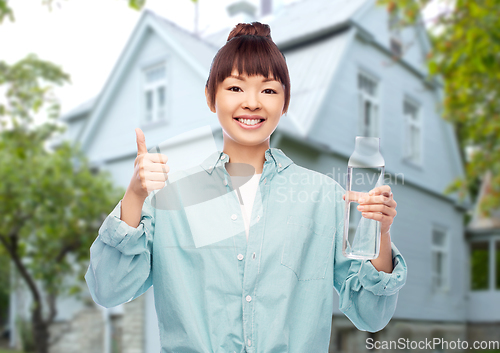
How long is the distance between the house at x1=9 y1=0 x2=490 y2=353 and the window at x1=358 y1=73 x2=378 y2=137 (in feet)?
0.06

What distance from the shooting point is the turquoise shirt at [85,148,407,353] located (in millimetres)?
1001

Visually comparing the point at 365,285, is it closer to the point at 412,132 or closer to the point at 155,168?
the point at 155,168

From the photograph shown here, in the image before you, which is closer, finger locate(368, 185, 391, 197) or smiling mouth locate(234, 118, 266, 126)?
finger locate(368, 185, 391, 197)

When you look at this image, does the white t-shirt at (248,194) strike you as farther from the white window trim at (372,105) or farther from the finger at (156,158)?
the white window trim at (372,105)

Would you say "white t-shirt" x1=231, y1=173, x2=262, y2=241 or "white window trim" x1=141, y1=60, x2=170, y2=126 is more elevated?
"white window trim" x1=141, y1=60, x2=170, y2=126

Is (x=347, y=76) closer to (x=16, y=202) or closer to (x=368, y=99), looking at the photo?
(x=368, y=99)

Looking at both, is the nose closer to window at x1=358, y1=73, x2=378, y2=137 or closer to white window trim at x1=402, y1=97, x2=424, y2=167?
window at x1=358, y1=73, x2=378, y2=137

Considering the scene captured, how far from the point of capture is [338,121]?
20.8ft

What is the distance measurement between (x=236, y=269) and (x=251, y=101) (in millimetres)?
362

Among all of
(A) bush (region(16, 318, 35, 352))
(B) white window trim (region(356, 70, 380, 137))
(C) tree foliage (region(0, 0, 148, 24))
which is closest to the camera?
(C) tree foliage (region(0, 0, 148, 24))

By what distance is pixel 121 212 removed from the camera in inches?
39.0

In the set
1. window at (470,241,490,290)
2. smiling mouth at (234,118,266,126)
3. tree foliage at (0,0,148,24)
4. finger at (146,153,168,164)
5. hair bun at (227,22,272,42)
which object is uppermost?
tree foliage at (0,0,148,24)

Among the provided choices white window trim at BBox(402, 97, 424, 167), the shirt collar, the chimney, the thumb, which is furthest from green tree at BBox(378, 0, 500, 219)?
the thumb

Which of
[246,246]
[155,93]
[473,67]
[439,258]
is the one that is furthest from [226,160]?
[439,258]
